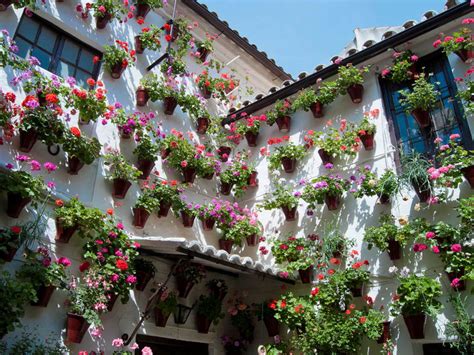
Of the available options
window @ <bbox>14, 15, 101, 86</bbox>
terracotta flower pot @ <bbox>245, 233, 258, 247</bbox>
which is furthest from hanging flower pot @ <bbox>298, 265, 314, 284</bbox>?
window @ <bbox>14, 15, 101, 86</bbox>

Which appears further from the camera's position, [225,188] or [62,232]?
[225,188]

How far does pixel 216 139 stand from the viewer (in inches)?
328

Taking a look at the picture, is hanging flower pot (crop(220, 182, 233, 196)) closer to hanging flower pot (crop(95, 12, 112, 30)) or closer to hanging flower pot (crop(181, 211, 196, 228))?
hanging flower pot (crop(181, 211, 196, 228))

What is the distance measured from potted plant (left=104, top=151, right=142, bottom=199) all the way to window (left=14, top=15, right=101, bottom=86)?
1313 mm

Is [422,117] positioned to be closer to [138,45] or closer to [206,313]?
[206,313]

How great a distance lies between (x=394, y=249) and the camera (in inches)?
230

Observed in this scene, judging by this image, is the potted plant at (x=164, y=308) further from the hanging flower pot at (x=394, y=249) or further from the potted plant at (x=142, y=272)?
the hanging flower pot at (x=394, y=249)

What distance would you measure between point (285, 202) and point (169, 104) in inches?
102

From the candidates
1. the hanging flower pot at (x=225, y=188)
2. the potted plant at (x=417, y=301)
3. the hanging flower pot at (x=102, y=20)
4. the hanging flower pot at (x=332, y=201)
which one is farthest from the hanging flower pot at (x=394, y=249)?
the hanging flower pot at (x=102, y=20)

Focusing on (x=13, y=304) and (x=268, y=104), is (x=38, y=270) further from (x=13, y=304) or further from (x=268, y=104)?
(x=268, y=104)

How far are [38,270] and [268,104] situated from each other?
506cm

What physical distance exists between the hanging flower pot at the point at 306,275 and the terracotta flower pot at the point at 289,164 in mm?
1812

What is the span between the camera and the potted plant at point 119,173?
6.27m

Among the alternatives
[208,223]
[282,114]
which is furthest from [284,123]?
[208,223]
